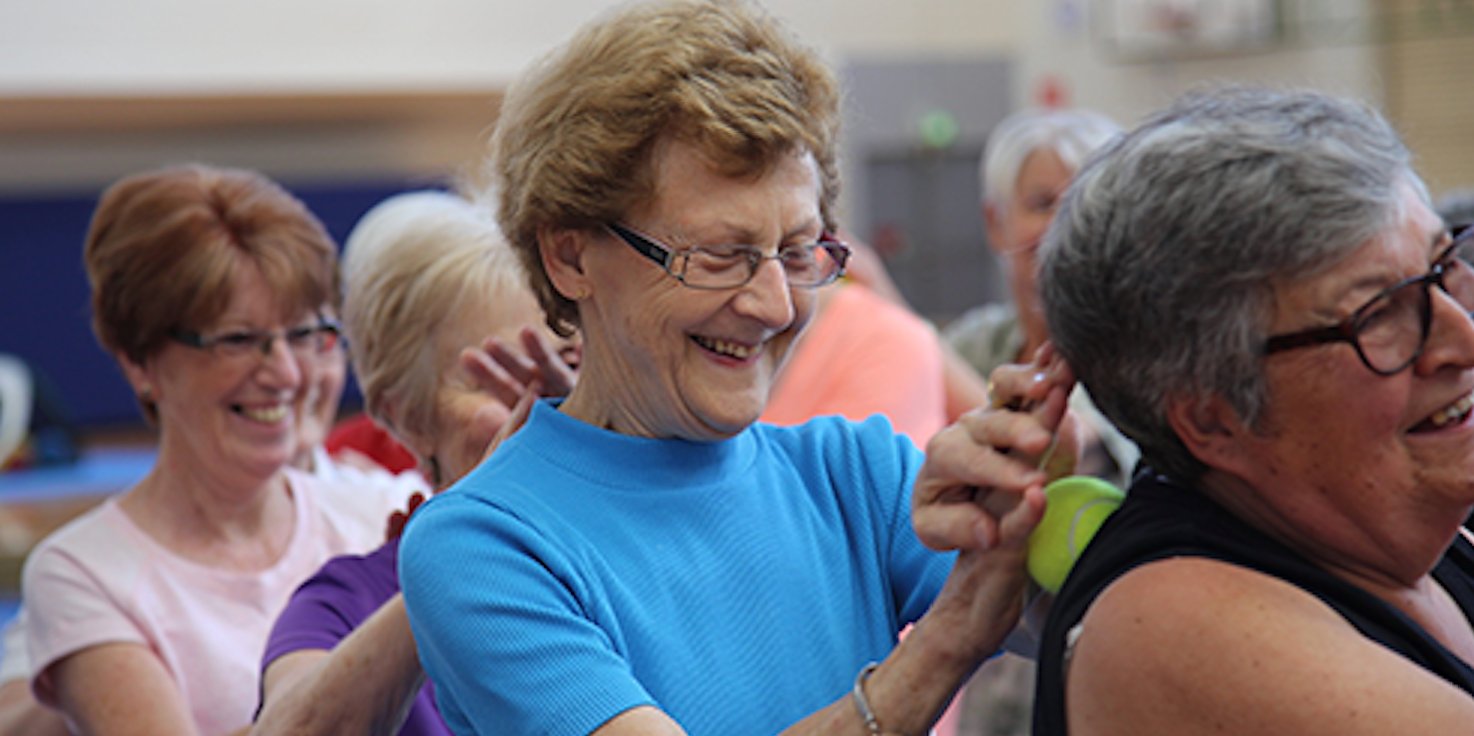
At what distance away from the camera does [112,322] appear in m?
2.22

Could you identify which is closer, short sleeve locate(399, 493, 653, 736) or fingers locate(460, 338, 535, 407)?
short sleeve locate(399, 493, 653, 736)

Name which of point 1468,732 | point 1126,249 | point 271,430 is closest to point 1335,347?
point 1126,249

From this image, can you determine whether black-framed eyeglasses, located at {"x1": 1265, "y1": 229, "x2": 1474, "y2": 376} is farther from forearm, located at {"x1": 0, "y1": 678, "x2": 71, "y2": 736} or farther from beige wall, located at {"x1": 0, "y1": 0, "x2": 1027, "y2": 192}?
beige wall, located at {"x1": 0, "y1": 0, "x2": 1027, "y2": 192}

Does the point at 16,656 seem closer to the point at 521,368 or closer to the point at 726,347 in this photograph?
the point at 521,368

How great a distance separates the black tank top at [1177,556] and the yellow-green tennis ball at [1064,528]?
0.7 inches

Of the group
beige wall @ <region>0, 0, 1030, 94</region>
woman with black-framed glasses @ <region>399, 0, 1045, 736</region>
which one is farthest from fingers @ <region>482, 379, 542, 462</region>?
beige wall @ <region>0, 0, 1030, 94</region>

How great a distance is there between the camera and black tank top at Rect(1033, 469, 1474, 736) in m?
1.16

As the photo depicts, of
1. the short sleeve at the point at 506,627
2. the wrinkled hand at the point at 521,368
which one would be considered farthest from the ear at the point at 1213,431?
the wrinkled hand at the point at 521,368

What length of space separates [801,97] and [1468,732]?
74 centimetres

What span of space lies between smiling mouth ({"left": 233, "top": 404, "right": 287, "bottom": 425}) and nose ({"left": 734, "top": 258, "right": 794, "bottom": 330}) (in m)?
1.26

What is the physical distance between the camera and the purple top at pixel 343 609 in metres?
1.71

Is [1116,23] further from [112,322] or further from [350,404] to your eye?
[112,322]

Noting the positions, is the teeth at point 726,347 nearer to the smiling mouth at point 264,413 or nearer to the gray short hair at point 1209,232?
the gray short hair at point 1209,232

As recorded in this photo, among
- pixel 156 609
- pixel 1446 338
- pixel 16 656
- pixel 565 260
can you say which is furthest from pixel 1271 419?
pixel 16 656
